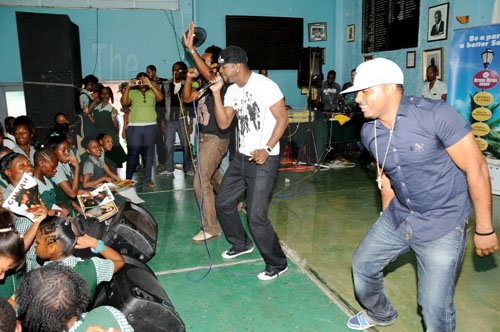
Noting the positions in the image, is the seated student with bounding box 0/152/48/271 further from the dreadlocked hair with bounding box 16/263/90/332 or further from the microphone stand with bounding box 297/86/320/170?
the microphone stand with bounding box 297/86/320/170

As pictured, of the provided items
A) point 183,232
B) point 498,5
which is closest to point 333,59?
point 498,5

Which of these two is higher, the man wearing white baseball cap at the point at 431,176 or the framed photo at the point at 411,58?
the framed photo at the point at 411,58

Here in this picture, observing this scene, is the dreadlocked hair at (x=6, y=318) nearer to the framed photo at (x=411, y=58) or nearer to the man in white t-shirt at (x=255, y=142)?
the man in white t-shirt at (x=255, y=142)

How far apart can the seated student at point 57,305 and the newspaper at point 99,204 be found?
2042 mm

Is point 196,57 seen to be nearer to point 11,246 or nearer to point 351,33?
point 11,246

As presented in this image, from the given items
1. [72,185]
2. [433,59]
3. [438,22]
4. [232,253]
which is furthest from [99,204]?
[438,22]

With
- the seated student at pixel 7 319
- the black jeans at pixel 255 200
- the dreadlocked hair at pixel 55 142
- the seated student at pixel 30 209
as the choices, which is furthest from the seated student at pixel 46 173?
the seated student at pixel 7 319

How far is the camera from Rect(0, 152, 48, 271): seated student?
245cm

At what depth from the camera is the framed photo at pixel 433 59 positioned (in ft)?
25.9

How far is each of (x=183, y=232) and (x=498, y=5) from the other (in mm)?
6394

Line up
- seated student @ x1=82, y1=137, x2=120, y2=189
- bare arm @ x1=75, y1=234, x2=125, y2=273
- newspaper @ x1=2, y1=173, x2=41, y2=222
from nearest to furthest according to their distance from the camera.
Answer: bare arm @ x1=75, y1=234, x2=125, y2=273, newspaper @ x1=2, y1=173, x2=41, y2=222, seated student @ x1=82, y1=137, x2=120, y2=189

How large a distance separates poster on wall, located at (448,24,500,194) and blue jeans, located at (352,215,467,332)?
4489 millimetres

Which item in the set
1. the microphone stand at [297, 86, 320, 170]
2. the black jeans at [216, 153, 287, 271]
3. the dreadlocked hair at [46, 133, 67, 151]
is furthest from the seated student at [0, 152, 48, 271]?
the microphone stand at [297, 86, 320, 170]

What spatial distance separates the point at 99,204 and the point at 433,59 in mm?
7032
